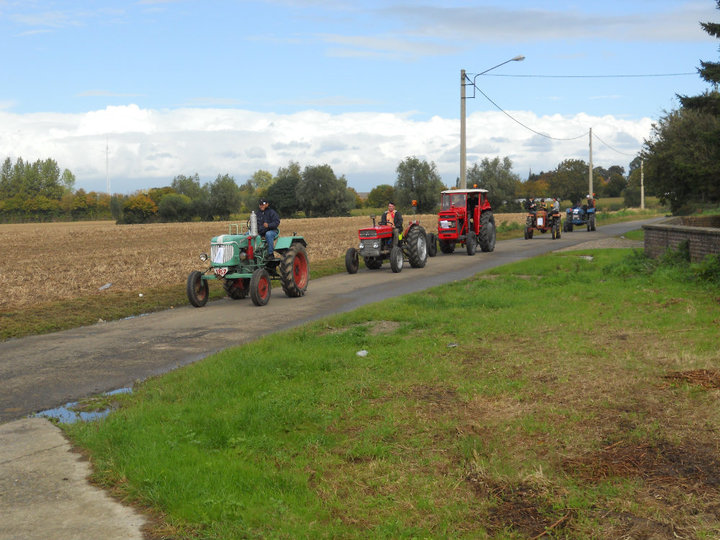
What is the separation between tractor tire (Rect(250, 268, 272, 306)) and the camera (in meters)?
13.6

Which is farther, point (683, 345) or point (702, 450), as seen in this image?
point (683, 345)

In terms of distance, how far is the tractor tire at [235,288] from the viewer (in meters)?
14.9

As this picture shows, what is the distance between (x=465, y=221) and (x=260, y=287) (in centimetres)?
1199

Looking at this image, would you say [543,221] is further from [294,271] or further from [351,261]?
[294,271]

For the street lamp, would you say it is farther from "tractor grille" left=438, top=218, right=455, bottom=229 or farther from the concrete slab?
the concrete slab

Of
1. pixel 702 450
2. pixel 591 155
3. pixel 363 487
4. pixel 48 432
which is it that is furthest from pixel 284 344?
pixel 591 155

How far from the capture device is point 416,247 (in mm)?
20016

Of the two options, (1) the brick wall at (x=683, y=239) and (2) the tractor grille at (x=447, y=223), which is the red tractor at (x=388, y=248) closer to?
(2) the tractor grille at (x=447, y=223)

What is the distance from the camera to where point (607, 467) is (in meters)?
4.93

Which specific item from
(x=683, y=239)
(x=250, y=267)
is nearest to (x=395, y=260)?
(x=250, y=267)

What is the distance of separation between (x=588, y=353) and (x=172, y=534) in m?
5.36

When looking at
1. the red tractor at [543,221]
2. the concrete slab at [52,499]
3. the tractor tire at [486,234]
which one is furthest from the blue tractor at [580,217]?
the concrete slab at [52,499]

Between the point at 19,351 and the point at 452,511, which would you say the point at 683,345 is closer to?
the point at 452,511

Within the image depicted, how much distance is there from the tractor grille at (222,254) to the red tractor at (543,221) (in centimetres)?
2009
